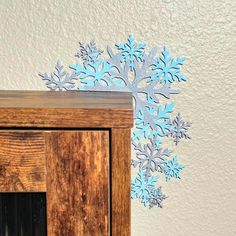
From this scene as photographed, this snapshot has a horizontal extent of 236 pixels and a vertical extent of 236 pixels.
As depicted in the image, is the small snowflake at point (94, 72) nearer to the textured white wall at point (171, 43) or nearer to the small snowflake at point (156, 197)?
the textured white wall at point (171, 43)

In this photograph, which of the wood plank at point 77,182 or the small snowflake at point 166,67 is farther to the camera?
the small snowflake at point 166,67

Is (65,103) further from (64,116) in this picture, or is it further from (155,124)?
(155,124)

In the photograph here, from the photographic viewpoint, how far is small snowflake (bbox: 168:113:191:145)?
0.95 m

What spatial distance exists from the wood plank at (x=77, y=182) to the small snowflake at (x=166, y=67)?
337 millimetres

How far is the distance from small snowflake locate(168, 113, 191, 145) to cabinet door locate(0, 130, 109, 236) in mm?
344

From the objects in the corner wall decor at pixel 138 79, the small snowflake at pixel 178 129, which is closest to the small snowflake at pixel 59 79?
the corner wall decor at pixel 138 79

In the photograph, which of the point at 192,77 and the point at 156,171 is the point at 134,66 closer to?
the point at 192,77

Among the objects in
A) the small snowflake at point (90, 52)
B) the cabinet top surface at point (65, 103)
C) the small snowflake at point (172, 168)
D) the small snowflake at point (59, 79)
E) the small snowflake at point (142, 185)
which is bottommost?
the small snowflake at point (142, 185)

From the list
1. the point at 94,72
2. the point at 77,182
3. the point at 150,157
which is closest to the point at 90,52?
the point at 94,72

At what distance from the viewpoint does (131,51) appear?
3.06 ft

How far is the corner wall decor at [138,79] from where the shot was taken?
93 cm

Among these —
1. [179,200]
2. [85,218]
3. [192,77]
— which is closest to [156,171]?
[179,200]

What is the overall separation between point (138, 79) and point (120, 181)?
347 millimetres

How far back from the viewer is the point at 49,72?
0.94 metres
